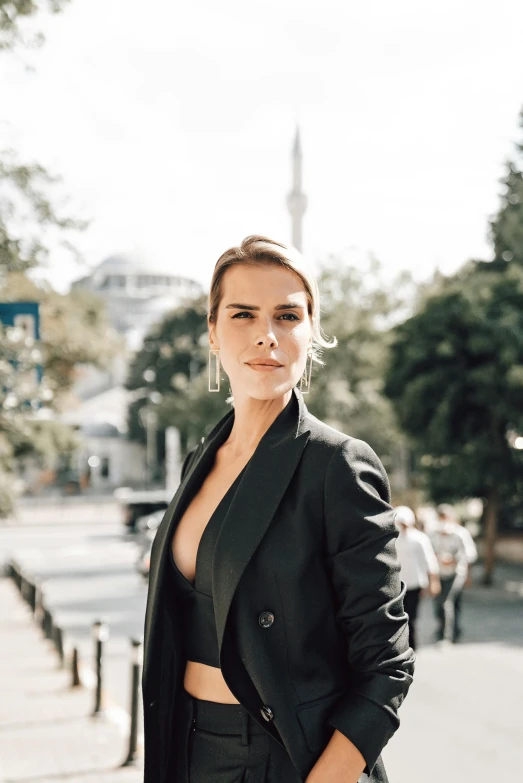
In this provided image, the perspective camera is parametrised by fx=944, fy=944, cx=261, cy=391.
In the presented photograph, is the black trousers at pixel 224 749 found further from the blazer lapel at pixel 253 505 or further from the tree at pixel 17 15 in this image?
the tree at pixel 17 15

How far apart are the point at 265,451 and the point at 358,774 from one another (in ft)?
2.21

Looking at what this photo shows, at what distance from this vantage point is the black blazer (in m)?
1.87

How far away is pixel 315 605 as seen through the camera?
6.24ft

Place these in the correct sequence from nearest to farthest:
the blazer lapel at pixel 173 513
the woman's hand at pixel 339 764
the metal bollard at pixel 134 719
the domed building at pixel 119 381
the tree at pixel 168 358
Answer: the woman's hand at pixel 339 764, the blazer lapel at pixel 173 513, the metal bollard at pixel 134 719, the tree at pixel 168 358, the domed building at pixel 119 381

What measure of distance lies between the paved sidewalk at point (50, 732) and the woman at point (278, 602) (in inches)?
175

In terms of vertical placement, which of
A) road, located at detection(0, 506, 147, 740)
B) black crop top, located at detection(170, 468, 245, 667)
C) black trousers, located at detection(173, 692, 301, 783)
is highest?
black crop top, located at detection(170, 468, 245, 667)

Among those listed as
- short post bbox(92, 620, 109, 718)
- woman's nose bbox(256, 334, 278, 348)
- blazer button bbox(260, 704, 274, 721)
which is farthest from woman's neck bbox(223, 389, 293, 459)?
short post bbox(92, 620, 109, 718)

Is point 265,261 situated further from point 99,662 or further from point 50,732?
point 99,662

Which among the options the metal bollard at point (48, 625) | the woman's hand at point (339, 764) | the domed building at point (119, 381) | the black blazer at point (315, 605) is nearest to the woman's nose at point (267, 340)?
the black blazer at point (315, 605)

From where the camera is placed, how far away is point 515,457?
19.7 meters

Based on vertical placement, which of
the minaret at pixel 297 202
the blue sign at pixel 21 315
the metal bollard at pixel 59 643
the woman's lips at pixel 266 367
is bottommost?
the metal bollard at pixel 59 643

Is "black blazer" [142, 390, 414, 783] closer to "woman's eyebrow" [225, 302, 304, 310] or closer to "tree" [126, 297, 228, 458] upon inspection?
"woman's eyebrow" [225, 302, 304, 310]

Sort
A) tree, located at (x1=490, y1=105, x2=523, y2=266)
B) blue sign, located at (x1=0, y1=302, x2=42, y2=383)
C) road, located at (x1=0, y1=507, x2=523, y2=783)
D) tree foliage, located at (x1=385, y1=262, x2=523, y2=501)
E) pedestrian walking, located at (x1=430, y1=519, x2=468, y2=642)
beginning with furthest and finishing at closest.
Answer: tree, located at (x1=490, y1=105, x2=523, y2=266)
tree foliage, located at (x1=385, y1=262, x2=523, y2=501)
pedestrian walking, located at (x1=430, y1=519, x2=468, y2=642)
blue sign, located at (x1=0, y1=302, x2=42, y2=383)
road, located at (x1=0, y1=507, x2=523, y2=783)

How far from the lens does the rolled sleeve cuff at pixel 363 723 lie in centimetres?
184
